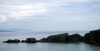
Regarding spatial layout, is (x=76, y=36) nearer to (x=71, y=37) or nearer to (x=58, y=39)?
(x=71, y=37)

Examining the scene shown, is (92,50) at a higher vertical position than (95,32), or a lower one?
lower

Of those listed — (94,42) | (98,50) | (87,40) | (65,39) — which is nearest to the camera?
(98,50)

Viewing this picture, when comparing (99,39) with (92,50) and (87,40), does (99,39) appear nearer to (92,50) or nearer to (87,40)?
(87,40)

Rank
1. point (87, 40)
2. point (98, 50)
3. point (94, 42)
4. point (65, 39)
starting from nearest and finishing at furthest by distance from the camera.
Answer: point (98, 50) < point (94, 42) < point (87, 40) < point (65, 39)

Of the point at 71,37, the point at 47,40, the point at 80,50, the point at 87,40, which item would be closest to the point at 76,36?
the point at 71,37

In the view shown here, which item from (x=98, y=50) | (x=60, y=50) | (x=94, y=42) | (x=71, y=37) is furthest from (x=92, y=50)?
(x=71, y=37)

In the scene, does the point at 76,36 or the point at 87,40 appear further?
the point at 76,36

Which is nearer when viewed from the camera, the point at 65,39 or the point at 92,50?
the point at 92,50

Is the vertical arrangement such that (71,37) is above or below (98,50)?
above

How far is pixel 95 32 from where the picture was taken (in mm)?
83438

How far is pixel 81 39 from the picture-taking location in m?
92.1

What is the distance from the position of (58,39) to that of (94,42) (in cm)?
2057

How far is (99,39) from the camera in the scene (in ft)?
A: 263

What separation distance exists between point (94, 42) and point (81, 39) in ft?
40.5
